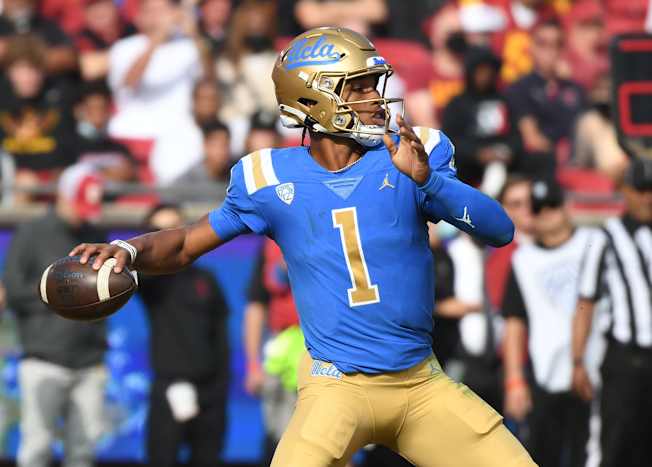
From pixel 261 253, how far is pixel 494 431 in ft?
12.9

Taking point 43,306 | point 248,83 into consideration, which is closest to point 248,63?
point 248,83

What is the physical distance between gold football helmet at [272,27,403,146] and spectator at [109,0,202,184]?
17.3 feet

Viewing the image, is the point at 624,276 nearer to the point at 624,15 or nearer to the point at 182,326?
the point at 182,326

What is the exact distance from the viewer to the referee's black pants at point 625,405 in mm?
7516

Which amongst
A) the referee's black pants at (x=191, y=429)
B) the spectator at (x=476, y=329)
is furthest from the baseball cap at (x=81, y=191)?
the spectator at (x=476, y=329)

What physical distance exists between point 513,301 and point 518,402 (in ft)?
1.90

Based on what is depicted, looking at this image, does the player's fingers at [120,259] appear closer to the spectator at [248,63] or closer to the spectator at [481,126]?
the spectator at [481,126]

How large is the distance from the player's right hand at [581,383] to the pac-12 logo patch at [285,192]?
3.41 m

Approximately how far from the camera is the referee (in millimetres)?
7523

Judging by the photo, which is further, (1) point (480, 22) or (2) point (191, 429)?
(1) point (480, 22)

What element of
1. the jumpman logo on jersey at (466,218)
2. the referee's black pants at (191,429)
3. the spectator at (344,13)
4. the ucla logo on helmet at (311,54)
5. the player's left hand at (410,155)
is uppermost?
the ucla logo on helmet at (311,54)

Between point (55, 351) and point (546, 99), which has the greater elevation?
point (546, 99)

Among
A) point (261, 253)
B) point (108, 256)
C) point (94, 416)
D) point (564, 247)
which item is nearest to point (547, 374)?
point (564, 247)

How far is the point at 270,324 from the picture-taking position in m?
8.19
